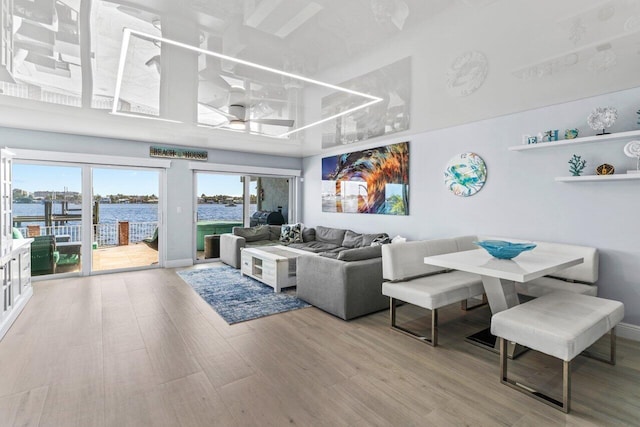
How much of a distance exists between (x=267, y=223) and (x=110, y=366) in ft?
17.2

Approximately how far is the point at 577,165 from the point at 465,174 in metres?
1.26

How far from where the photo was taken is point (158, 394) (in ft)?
6.99

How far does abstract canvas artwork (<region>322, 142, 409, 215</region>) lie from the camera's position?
5.25 meters

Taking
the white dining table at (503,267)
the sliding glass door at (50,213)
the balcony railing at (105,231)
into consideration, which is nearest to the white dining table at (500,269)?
the white dining table at (503,267)

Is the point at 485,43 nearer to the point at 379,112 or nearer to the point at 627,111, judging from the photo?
the point at 379,112

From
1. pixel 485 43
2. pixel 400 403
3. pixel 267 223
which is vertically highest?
pixel 485 43

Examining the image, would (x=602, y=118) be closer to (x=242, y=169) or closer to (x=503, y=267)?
(x=503, y=267)

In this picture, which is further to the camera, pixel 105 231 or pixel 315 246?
pixel 315 246

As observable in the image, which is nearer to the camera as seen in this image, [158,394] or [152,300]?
[158,394]

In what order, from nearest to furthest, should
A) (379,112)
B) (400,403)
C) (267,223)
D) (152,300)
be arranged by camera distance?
(400,403), (379,112), (152,300), (267,223)

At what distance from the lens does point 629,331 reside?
10.1 ft

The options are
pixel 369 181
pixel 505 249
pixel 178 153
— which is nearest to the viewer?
pixel 505 249

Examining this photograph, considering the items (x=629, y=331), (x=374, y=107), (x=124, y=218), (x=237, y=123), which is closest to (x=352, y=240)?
(x=374, y=107)

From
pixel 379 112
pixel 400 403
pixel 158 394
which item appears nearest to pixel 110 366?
pixel 158 394
